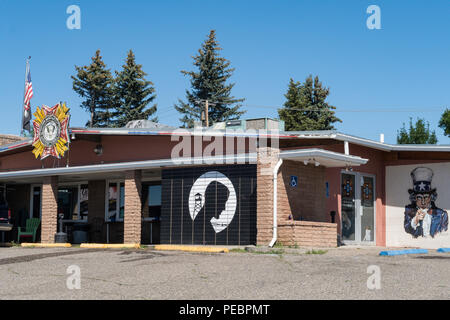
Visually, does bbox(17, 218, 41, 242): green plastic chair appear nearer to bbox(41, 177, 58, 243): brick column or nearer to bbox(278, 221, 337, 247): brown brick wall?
bbox(41, 177, 58, 243): brick column

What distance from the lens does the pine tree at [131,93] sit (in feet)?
143

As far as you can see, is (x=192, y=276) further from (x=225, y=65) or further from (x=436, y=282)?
(x=225, y=65)

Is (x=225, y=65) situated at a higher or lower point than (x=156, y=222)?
higher

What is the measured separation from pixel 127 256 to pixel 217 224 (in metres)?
3.31

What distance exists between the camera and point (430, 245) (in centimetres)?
1864

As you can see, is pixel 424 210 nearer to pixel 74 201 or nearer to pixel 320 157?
pixel 320 157

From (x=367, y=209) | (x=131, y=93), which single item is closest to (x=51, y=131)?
(x=367, y=209)

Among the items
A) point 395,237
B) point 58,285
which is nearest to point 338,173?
point 395,237

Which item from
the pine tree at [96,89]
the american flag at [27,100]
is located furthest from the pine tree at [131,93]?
the american flag at [27,100]

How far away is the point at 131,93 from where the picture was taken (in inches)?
1725

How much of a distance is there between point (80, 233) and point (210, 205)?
724cm

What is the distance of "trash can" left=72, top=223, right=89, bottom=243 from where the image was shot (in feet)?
70.1

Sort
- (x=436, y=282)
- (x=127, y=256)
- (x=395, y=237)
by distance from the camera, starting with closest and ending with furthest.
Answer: (x=436, y=282) → (x=127, y=256) → (x=395, y=237)

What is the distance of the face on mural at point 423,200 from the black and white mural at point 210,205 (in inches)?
254
